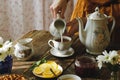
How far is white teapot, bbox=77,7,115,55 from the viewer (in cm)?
135

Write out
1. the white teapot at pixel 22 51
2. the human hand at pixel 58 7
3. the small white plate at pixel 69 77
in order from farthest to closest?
1. the human hand at pixel 58 7
2. the white teapot at pixel 22 51
3. the small white plate at pixel 69 77

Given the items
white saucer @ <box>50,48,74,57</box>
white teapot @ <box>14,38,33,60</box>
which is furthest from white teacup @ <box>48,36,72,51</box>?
white teapot @ <box>14,38,33,60</box>

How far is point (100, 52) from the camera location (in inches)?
54.5

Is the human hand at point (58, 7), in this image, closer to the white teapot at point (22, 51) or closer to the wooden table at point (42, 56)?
the wooden table at point (42, 56)

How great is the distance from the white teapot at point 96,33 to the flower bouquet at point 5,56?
0.42m

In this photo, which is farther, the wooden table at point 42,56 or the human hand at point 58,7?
the human hand at point 58,7

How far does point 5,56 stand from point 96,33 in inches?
19.3

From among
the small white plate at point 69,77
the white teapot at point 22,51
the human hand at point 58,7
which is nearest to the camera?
the small white plate at point 69,77

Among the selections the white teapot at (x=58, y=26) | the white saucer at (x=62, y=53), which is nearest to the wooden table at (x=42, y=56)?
the white saucer at (x=62, y=53)

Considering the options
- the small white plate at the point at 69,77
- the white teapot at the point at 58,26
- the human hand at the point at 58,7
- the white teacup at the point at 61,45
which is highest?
the human hand at the point at 58,7

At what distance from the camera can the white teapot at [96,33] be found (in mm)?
1352

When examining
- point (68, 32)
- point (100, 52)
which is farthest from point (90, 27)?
point (68, 32)

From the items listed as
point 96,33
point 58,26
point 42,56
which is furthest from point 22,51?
point 96,33

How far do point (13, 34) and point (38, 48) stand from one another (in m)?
1.36
